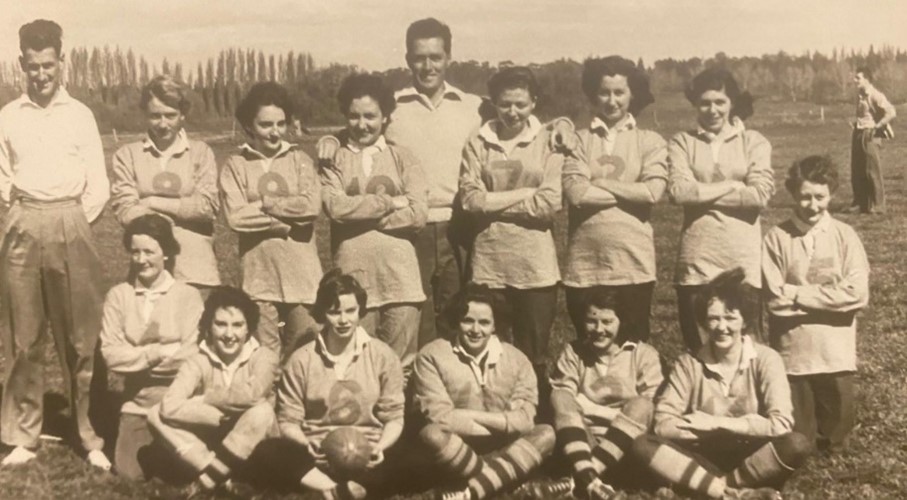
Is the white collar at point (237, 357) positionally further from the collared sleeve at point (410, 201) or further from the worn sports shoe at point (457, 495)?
the worn sports shoe at point (457, 495)

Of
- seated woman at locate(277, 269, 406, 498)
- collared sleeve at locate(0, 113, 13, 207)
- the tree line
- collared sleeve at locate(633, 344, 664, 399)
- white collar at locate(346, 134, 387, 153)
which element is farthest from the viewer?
the tree line

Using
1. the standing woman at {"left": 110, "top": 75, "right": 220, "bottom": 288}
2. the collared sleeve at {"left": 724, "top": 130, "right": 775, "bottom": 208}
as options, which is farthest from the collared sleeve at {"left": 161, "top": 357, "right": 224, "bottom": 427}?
the collared sleeve at {"left": 724, "top": 130, "right": 775, "bottom": 208}

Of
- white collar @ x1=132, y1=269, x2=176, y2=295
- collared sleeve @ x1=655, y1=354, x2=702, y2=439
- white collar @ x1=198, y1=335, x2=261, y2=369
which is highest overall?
white collar @ x1=132, y1=269, x2=176, y2=295

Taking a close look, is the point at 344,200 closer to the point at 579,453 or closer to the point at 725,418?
the point at 579,453

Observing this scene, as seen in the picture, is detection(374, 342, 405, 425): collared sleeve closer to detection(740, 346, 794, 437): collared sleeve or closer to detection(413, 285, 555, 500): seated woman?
detection(413, 285, 555, 500): seated woman

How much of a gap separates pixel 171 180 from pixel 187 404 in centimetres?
89

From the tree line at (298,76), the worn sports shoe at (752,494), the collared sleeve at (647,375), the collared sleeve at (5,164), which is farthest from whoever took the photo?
the tree line at (298,76)

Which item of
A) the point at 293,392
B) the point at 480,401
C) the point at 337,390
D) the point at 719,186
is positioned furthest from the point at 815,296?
the point at 293,392

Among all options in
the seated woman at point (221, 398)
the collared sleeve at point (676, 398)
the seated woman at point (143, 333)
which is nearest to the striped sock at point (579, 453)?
the collared sleeve at point (676, 398)

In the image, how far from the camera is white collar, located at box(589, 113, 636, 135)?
11.5 ft

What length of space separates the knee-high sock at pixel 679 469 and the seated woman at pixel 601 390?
8 centimetres

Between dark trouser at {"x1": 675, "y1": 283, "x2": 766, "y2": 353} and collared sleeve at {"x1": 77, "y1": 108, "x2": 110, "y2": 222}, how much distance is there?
→ 2.27 metres

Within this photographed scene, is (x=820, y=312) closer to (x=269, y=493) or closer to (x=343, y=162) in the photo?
(x=343, y=162)

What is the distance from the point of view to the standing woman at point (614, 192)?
11.4 feet
